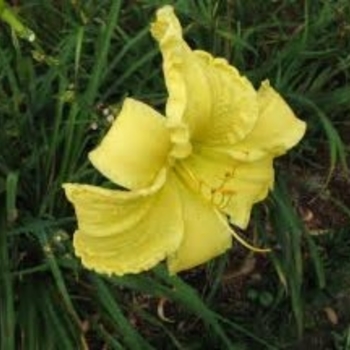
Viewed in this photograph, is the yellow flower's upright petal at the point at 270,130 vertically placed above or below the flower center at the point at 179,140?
below

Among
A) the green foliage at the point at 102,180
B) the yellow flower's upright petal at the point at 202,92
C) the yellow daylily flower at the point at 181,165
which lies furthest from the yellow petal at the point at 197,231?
the green foliage at the point at 102,180

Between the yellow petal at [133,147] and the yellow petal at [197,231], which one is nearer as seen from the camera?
the yellow petal at [133,147]

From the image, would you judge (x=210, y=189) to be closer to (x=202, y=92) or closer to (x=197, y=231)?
(x=197, y=231)

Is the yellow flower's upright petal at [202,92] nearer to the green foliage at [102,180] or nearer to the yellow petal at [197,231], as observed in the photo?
the yellow petal at [197,231]

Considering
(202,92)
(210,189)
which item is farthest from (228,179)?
(202,92)

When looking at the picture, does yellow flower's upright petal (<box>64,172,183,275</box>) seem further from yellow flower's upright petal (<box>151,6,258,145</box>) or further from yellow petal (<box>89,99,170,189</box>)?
yellow flower's upright petal (<box>151,6,258,145</box>)

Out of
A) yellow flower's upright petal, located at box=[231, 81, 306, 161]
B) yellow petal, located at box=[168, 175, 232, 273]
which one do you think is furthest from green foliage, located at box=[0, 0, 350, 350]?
yellow flower's upright petal, located at box=[231, 81, 306, 161]

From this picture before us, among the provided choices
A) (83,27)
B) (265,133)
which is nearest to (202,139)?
(265,133)

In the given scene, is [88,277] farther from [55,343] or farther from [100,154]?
[100,154]
